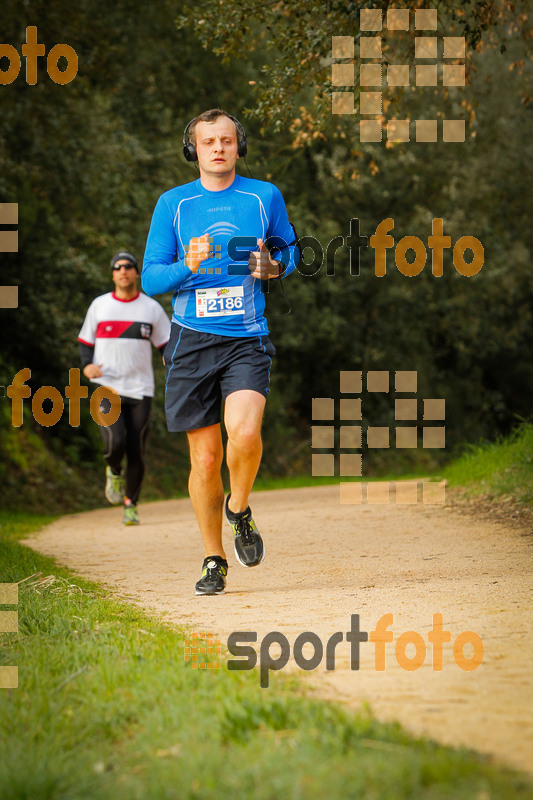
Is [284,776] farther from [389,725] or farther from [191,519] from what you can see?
[191,519]

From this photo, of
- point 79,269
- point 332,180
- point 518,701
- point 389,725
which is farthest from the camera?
point 332,180

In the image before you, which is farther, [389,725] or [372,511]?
[372,511]

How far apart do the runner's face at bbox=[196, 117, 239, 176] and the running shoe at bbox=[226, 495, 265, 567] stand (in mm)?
1858

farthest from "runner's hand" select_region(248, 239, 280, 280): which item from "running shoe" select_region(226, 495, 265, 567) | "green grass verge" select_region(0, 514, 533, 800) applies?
"green grass verge" select_region(0, 514, 533, 800)

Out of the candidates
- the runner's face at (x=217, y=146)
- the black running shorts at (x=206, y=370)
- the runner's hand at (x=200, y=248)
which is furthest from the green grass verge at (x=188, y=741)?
the runner's face at (x=217, y=146)

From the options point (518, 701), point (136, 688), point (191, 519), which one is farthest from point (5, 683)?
point (191, 519)

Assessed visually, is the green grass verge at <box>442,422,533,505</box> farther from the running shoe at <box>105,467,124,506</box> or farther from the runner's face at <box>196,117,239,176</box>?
the runner's face at <box>196,117,239,176</box>

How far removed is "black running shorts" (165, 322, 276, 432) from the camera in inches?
192

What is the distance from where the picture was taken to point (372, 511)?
8.48 m

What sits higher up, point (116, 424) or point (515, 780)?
point (116, 424)

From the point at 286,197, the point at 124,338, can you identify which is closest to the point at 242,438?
the point at 124,338

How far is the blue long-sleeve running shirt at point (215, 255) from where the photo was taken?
15.8 feet

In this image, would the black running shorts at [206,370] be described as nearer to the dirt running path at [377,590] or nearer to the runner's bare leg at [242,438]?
the runner's bare leg at [242,438]

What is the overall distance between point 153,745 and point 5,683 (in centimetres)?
86
